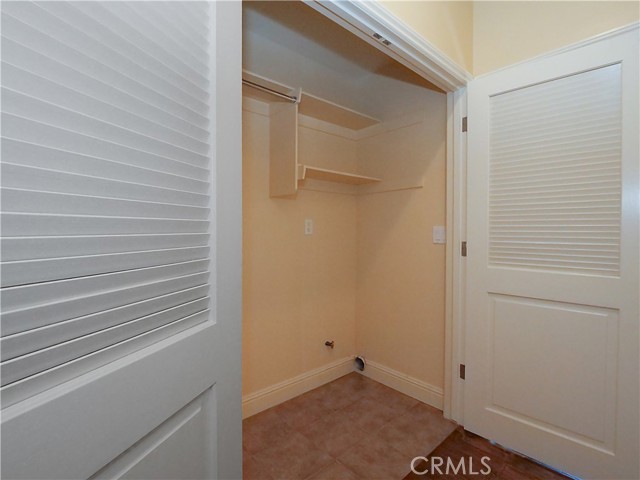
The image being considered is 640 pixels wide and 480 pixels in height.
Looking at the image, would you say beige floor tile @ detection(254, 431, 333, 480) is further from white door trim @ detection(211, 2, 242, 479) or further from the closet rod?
the closet rod

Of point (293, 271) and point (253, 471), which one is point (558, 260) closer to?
point (293, 271)

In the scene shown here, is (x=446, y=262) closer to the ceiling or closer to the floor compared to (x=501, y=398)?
closer to the ceiling

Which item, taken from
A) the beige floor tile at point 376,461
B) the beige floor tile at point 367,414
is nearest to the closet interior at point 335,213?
the beige floor tile at point 367,414

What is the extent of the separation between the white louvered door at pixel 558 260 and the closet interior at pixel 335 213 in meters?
0.35

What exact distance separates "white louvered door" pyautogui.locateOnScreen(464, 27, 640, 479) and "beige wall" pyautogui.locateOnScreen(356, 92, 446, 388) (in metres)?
0.32

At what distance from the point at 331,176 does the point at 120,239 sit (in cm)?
187

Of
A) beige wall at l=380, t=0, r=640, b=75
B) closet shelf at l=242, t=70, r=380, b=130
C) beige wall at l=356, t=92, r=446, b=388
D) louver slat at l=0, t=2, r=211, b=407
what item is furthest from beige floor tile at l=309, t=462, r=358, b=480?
beige wall at l=380, t=0, r=640, b=75

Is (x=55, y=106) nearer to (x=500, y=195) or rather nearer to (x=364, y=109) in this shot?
(x=500, y=195)

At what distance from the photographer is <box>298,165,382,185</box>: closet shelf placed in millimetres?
2043

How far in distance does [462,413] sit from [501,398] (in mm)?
284

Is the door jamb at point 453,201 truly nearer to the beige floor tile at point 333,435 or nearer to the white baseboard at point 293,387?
the beige floor tile at point 333,435

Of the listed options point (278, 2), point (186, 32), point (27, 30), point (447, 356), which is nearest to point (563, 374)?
point (447, 356)

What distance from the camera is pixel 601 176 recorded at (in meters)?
1.44

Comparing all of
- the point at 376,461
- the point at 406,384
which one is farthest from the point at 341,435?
the point at 406,384
